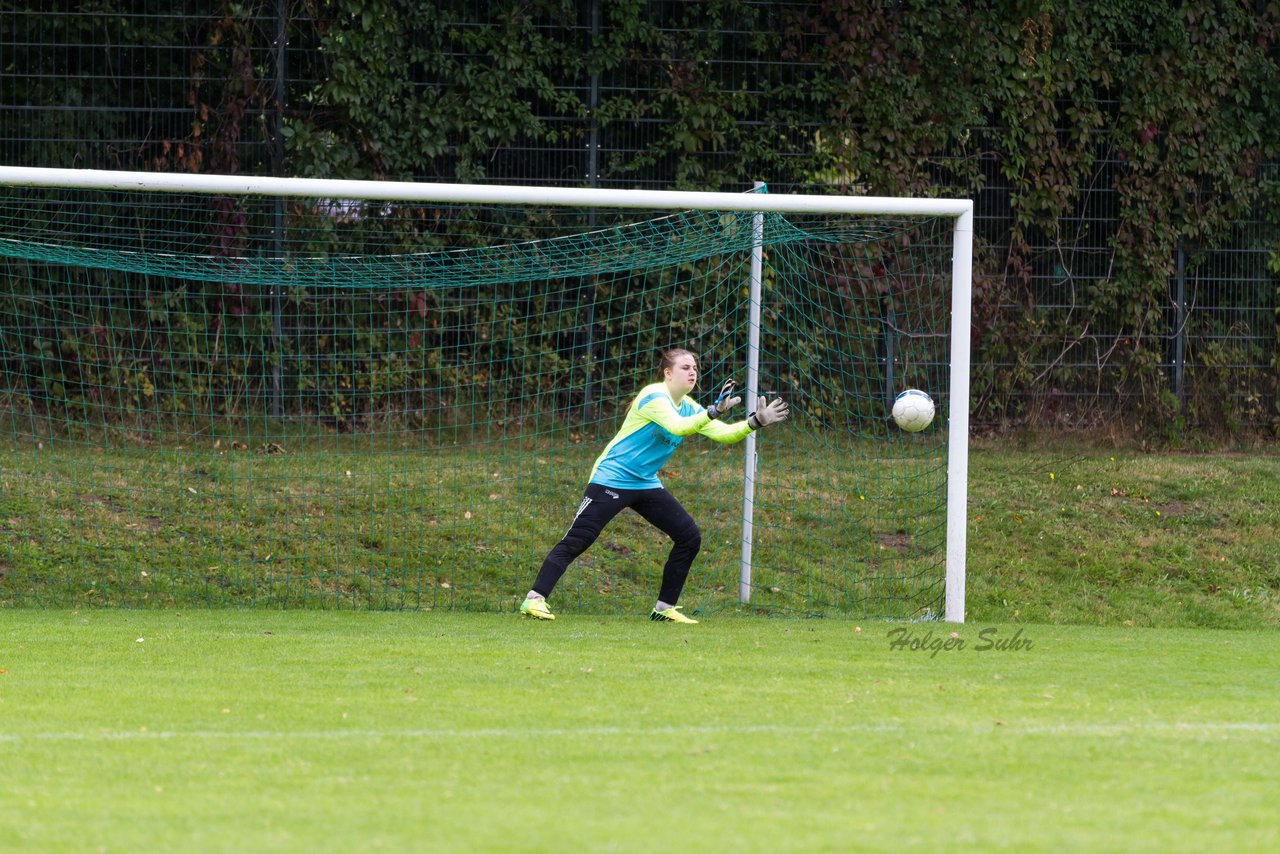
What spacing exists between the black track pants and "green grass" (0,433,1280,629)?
1.15m

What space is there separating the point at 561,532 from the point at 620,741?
5.76m

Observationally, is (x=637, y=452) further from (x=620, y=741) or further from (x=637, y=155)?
(x=637, y=155)

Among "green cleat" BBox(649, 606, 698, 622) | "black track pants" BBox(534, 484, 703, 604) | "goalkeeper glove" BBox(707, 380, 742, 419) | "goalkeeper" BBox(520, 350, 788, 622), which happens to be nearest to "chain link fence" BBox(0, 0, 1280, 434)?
"goalkeeper glove" BBox(707, 380, 742, 419)

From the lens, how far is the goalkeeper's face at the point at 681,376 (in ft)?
27.2

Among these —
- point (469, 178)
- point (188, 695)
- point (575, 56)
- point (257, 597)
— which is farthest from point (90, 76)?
point (188, 695)

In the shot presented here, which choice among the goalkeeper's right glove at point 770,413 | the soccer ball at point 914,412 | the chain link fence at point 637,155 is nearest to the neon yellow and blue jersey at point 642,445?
the goalkeeper's right glove at point 770,413

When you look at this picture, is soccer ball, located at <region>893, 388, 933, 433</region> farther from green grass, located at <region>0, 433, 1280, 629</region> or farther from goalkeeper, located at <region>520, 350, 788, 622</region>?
A: green grass, located at <region>0, 433, 1280, 629</region>

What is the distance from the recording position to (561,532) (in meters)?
11.0

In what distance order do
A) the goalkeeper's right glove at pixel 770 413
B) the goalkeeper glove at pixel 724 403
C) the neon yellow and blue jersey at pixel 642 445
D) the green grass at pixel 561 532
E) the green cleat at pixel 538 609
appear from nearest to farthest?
the goalkeeper's right glove at pixel 770 413, the goalkeeper glove at pixel 724 403, the neon yellow and blue jersey at pixel 642 445, the green cleat at pixel 538 609, the green grass at pixel 561 532

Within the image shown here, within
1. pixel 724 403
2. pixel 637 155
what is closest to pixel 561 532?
pixel 724 403

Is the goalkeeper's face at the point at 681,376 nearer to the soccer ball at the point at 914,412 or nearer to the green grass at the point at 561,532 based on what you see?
the soccer ball at the point at 914,412

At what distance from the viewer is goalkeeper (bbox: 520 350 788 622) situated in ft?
27.3

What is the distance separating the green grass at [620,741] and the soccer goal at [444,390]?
2072mm

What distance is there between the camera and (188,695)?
→ 6.11 meters
